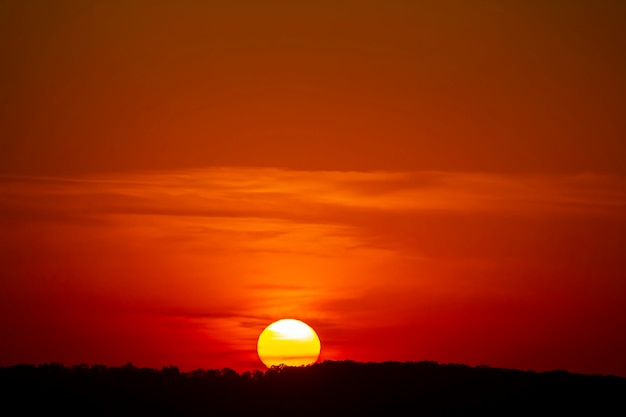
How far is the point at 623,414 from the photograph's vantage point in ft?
173

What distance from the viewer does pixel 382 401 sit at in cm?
5331

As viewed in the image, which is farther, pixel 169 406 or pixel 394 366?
pixel 394 366

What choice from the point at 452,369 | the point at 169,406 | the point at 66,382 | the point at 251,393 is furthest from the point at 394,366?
the point at 66,382

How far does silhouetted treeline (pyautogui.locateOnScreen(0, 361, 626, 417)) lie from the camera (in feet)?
172

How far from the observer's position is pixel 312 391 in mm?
54375

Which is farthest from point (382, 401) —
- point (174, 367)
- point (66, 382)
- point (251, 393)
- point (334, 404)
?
point (66, 382)

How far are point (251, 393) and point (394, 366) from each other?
6.44m

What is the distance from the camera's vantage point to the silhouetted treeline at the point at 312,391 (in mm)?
52406

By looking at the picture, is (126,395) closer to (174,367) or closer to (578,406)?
(174,367)

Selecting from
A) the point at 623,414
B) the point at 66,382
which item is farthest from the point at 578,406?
the point at 66,382

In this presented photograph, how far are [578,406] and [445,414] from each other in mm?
5365

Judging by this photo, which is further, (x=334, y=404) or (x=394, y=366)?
(x=394, y=366)

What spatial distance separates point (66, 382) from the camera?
176 ft

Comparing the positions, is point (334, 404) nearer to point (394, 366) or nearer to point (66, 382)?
point (394, 366)
